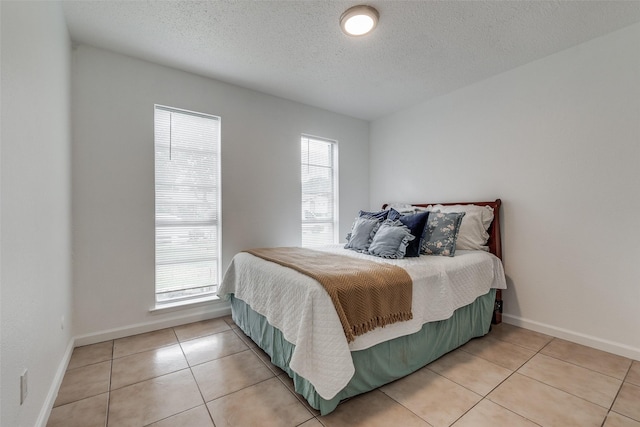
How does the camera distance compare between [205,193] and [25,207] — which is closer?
[25,207]

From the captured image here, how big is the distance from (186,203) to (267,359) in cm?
175

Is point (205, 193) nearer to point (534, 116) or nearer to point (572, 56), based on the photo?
point (534, 116)

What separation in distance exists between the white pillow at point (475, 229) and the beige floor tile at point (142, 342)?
2.86 metres

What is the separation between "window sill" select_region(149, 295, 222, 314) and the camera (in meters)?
2.68

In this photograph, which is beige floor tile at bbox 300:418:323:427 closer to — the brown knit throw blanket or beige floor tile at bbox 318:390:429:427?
beige floor tile at bbox 318:390:429:427

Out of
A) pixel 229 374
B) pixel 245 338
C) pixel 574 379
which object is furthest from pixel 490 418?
pixel 245 338

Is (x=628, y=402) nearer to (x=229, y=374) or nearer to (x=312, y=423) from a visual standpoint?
(x=312, y=423)

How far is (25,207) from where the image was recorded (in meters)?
1.29

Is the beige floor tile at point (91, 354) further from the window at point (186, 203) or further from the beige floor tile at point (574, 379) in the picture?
the beige floor tile at point (574, 379)

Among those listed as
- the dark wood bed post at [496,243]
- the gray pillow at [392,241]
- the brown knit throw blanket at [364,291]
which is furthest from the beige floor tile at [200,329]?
the dark wood bed post at [496,243]

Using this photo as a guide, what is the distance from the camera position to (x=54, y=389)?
1.66m

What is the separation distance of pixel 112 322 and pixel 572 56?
4689 mm

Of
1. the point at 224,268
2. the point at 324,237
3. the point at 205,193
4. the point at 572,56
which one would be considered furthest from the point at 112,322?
the point at 572,56

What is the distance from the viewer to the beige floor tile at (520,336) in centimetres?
237
